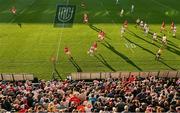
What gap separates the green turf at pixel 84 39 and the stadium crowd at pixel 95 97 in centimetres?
716

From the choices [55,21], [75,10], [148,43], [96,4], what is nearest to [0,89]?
[148,43]

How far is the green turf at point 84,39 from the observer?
3316 cm

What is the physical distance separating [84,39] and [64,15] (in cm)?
1040

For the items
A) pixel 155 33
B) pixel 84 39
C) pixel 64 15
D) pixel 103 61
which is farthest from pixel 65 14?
pixel 103 61

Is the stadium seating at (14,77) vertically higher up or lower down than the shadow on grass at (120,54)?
lower down

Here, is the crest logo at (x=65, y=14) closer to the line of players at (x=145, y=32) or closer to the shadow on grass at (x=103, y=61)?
the line of players at (x=145, y=32)

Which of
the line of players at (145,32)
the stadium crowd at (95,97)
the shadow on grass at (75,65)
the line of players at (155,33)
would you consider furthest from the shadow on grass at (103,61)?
the stadium crowd at (95,97)

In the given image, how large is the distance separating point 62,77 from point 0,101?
35.6 feet

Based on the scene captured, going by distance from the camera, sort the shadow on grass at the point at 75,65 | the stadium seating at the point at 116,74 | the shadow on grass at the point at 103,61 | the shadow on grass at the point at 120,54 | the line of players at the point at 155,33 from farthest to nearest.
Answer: the line of players at the point at 155,33
the shadow on grass at the point at 120,54
the shadow on grass at the point at 103,61
the shadow on grass at the point at 75,65
the stadium seating at the point at 116,74

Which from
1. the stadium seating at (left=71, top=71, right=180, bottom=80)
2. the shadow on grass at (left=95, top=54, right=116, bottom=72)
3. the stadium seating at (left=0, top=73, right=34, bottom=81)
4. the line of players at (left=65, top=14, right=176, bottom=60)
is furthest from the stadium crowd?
the line of players at (left=65, top=14, right=176, bottom=60)

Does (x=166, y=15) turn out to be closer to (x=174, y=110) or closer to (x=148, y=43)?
(x=148, y=43)

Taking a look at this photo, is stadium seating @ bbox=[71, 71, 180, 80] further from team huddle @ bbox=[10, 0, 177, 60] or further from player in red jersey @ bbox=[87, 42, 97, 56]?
player in red jersey @ bbox=[87, 42, 97, 56]

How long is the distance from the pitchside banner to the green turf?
0.67 m

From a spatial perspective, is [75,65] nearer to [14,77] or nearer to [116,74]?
[116,74]
